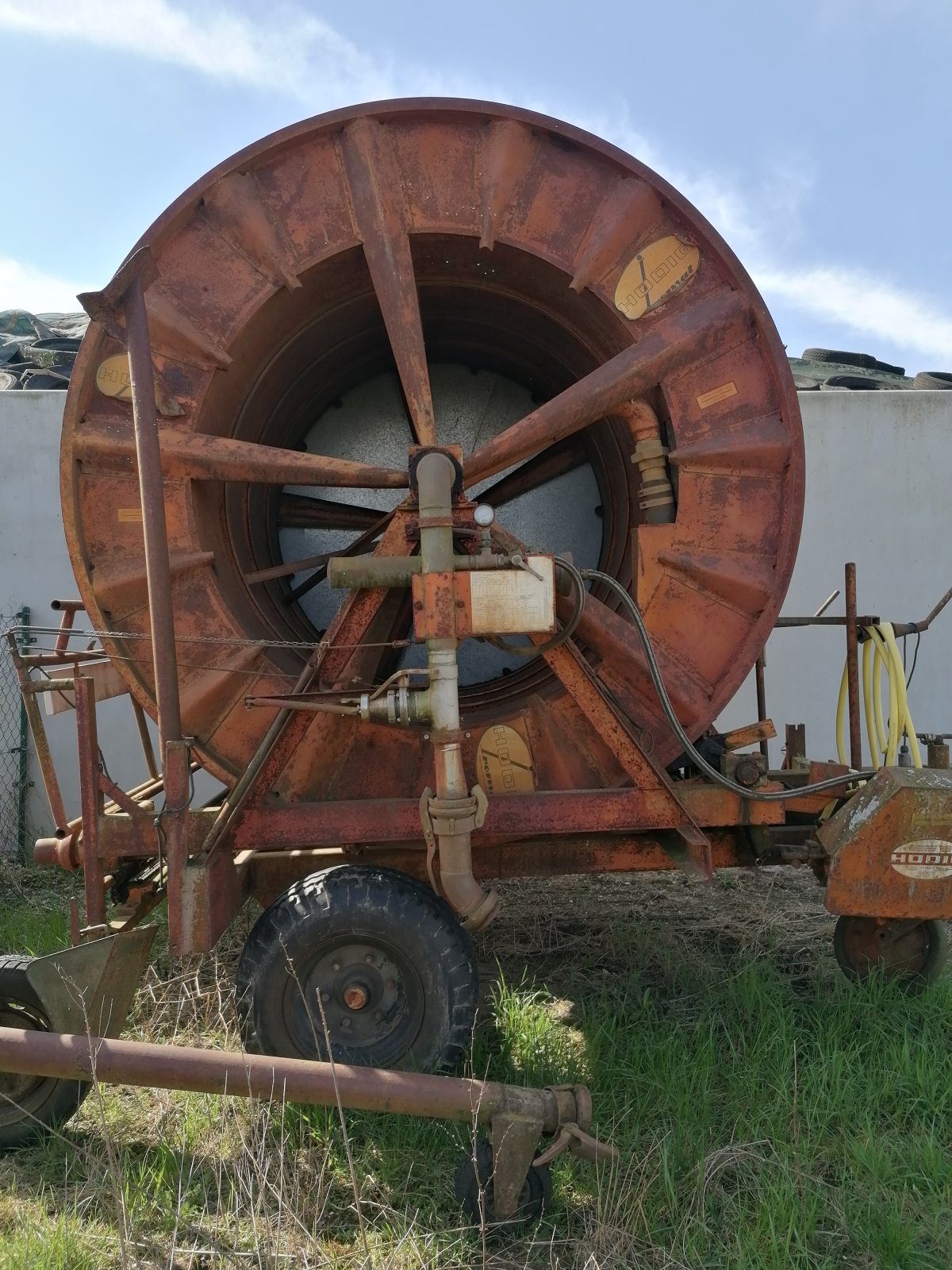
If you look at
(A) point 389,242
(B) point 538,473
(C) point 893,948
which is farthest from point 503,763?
(B) point 538,473

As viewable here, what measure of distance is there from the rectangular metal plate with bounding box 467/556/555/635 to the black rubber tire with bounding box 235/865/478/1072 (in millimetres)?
859

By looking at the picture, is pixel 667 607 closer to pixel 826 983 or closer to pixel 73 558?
pixel 826 983

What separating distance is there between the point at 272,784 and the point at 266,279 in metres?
1.76

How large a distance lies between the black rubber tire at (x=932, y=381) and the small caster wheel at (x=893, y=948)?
17.8 feet

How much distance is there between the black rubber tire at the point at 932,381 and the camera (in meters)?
7.53

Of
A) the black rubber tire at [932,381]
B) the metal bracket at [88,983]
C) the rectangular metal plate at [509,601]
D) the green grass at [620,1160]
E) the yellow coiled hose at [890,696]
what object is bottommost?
the green grass at [620,1160]

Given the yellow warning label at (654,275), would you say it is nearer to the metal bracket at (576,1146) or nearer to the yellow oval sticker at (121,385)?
the yellow oval sticker at (121,385)

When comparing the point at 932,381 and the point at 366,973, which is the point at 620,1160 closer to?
the point at 366,973

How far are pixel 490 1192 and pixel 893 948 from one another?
2009mm

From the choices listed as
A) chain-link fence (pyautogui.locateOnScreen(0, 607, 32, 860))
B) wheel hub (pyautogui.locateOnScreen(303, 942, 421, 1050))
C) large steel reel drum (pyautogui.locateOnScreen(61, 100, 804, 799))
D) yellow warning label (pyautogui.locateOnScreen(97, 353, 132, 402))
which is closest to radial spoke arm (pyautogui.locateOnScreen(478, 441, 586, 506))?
large steel reel drum (pyautogui.locateOnScreen(61, 100, 804, 799))

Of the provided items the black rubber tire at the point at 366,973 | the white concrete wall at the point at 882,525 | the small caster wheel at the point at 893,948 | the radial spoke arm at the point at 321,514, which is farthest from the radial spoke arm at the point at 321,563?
the white concrete wall at the point at 882,525

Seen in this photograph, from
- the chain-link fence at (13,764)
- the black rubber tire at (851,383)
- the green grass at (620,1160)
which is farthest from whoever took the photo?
the black rubber tire at (851,383)

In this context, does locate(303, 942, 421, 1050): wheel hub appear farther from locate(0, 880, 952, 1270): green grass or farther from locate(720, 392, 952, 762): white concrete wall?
locate(720, 392, 952, 762): white concrete wall

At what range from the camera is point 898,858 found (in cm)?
299
